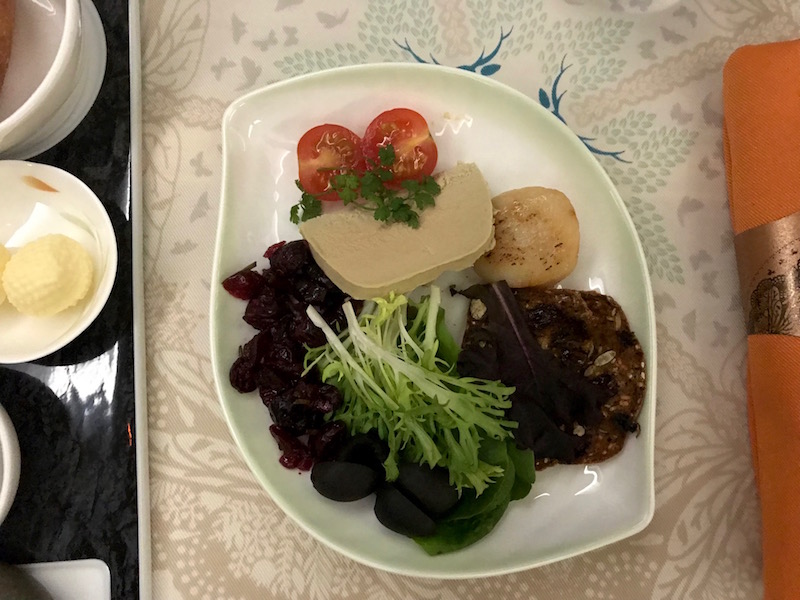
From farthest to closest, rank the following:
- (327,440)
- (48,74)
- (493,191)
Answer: (493,191)
(327,440)
(48,74)

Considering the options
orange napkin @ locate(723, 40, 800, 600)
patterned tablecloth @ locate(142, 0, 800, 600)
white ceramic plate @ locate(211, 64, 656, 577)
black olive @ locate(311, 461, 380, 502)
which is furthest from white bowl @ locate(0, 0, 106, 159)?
orange napkin @ locate(723, 40, 800, 600)

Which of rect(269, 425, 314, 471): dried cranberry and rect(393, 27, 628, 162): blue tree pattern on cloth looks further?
rect(393, 27, 628, 162): blue tree pattern on cloth

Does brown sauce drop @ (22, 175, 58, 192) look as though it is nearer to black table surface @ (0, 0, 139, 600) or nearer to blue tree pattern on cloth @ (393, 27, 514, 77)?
black table surface @ (0, 0, 139, 600)

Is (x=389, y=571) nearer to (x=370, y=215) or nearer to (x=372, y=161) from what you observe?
(x=370, y=215)

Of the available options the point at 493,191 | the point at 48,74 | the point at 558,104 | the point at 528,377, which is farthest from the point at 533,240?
the point at 48,74

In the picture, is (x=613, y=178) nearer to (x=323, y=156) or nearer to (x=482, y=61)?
(x=482, y=61)

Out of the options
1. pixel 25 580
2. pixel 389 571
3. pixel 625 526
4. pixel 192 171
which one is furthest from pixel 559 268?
pixel 25 580

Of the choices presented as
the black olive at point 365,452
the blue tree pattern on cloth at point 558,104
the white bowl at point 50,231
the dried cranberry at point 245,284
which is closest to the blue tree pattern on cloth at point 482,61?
the blue tree pattern on cloth at point 558,104
